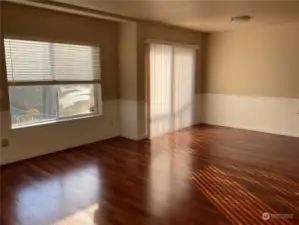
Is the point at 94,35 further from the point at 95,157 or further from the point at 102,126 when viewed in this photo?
the point at 95,157

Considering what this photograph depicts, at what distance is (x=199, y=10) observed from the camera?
4.29 meters

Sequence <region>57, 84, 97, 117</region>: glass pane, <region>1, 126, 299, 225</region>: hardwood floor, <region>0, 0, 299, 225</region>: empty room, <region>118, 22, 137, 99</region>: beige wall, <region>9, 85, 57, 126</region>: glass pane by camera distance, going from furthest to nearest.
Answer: <region>118, 22, 137, 99</region>: beige wall
<region>57, 84, 97, 117</region>: glass pane
<region>9, 85, 57, 126</region>: glass pane
<region>0, 0, 299, 225</region>: empty room
<region>1, 126, 299, 225</region>: hardwood floor

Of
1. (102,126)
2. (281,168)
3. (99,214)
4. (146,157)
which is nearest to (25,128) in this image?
(102,126)

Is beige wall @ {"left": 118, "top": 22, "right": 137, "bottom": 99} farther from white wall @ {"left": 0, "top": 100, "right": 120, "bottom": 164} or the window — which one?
the window

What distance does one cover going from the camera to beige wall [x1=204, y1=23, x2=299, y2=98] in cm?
551

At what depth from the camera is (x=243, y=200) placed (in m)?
2.82

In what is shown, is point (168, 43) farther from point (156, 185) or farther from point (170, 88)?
point (156, 185)

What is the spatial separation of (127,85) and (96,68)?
68cm

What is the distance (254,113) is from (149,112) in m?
2.44

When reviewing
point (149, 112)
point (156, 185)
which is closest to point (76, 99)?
Answer: point (149, 112)

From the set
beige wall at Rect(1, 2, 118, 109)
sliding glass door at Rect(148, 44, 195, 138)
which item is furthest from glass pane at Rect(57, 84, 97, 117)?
sliding glass door at Rect(148, 44, 195, 138)

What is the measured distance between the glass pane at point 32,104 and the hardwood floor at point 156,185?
0.64 meters

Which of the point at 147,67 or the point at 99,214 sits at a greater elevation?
the point at 147,67

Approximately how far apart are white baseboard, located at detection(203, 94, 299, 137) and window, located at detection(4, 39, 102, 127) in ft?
9.92
